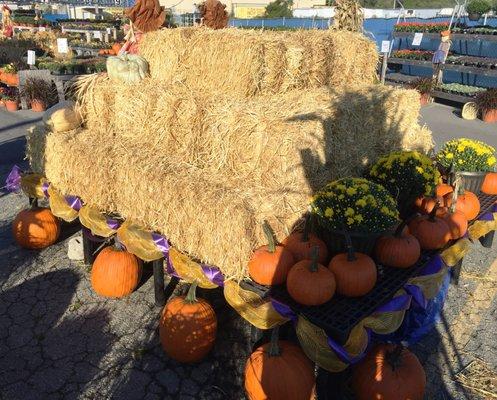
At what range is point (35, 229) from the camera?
19.0 ft

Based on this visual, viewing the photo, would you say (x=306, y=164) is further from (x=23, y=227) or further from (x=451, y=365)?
(x=23, y=227)

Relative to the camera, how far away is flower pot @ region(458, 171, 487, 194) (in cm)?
543

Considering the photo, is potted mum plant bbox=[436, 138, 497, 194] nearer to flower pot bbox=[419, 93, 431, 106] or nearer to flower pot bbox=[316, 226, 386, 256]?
flower pot bbox=[316, 226, 386, 256]

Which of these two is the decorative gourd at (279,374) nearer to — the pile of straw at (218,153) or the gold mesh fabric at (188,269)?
the pile of straw at (218,153)

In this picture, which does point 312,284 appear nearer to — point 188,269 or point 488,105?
point 188,269

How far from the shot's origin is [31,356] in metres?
4.14

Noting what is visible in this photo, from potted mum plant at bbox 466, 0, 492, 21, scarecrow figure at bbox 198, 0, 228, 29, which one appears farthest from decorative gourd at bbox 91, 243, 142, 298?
potted mum plant at bbox 466, 0, 492, 21

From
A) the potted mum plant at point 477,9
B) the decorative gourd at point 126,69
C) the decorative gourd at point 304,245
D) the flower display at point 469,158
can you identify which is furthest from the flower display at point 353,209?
the potted mum plant at point 477,9

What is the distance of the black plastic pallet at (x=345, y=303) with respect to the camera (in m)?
3.12

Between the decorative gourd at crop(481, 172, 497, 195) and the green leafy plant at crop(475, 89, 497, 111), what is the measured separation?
9.66m

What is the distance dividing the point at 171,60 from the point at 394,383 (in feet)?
13.9

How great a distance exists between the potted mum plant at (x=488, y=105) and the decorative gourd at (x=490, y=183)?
31.7ft

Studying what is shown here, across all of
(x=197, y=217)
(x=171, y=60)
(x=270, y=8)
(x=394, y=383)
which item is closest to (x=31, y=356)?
(x=197, y=217)

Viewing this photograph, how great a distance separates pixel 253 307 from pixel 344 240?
92 cm
